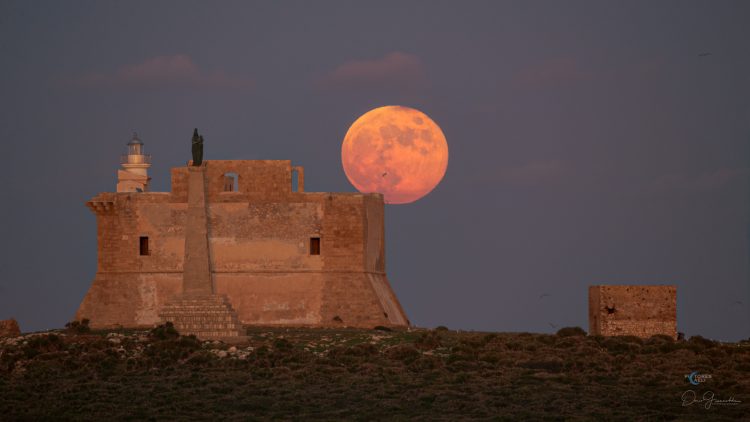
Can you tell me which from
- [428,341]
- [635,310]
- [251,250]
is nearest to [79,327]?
[251,250]

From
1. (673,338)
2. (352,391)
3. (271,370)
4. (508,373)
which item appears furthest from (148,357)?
(673,338)

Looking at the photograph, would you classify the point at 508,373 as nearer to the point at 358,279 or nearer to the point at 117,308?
the point at 358,279

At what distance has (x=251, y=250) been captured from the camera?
2020 inches

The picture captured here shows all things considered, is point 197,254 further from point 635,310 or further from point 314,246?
point 635,310

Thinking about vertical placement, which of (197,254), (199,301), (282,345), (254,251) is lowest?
(282,345)

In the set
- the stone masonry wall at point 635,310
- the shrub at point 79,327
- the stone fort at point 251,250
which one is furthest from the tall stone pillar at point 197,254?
the stone masonry wall at point 635,310

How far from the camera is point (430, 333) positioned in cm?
4653

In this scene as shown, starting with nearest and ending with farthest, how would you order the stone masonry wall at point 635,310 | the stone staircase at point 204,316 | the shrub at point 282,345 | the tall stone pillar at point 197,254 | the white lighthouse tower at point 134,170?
the shrub at point 282,345 < the tall stone pillar at point 197,254 < the stone staircase at point 204,316 < the stone masonry wall at point 635,310 < the white lighthouse tower at point 134,170

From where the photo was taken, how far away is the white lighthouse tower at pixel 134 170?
57.9 metres

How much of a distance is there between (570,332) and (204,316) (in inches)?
463

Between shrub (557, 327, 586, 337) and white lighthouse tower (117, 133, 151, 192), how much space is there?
676 inches

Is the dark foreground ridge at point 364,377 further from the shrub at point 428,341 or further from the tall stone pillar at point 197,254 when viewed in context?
the tall stone pillar at point 197,254

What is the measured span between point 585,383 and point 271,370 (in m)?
7.69

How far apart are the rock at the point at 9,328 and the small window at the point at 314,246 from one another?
31.6 ft
